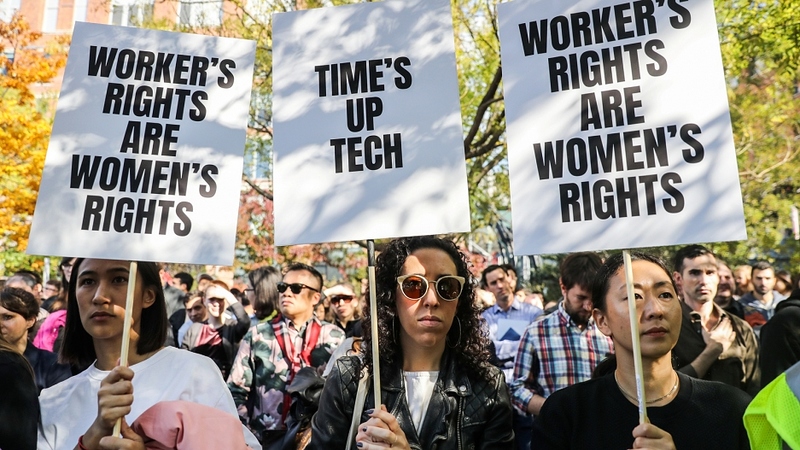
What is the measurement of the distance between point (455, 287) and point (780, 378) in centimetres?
163

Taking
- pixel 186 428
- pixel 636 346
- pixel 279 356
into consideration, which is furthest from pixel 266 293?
pixel 636 346

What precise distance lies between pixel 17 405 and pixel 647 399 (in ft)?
8.00

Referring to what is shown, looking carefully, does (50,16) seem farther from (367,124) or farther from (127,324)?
(127,324)

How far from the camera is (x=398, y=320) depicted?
381cm

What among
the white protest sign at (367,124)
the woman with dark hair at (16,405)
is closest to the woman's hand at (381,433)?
the white protest sign at (367,124)

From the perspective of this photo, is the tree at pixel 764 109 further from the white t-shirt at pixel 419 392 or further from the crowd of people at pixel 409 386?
the white t-shirt at pixel 419 392

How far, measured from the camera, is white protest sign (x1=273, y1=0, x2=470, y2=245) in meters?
3.55

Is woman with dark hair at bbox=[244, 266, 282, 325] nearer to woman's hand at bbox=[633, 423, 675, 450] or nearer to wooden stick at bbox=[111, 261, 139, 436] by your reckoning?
wooden stick at bbox=[111, 261, 139, 436]

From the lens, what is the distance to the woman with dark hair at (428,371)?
3477 millimetres

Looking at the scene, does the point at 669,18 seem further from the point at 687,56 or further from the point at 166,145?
the point at 166,145

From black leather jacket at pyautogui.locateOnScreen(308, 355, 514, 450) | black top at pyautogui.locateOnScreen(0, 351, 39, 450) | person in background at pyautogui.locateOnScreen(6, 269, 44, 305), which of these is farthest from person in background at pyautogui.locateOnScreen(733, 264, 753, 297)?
black top at pyautogui.locateOnScreen(0, 351, 39, 450)

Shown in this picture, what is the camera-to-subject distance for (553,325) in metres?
5.71

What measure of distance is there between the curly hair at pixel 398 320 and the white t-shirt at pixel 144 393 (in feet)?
2.23

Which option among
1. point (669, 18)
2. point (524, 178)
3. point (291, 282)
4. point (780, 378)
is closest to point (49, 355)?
point (291, 282)
